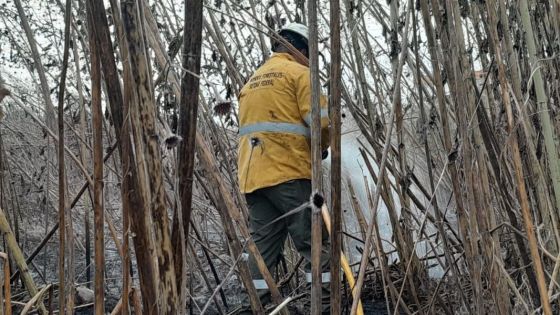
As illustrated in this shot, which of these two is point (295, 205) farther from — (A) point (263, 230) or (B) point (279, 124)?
(B) point (279, 124)

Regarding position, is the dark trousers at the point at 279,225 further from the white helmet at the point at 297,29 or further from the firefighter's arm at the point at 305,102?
the white helmet at the point at 297,29

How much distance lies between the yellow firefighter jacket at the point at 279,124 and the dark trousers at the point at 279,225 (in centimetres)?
6

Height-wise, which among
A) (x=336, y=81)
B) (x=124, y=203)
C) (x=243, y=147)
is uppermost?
(x=243, y=147)

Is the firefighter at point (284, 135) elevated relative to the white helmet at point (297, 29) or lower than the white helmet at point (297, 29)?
lower

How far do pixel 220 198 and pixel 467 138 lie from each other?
0.46m

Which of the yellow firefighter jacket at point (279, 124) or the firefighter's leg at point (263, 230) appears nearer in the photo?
the yellow firefighter jacket at point (279, 124)

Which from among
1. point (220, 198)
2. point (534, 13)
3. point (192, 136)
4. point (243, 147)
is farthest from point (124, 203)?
point (243, 147)

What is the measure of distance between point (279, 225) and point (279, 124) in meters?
0.44

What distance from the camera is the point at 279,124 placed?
245 centimetres

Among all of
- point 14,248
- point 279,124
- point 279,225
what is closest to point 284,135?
point 279,124

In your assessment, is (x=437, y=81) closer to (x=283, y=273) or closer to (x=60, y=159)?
(x=60, y=159)

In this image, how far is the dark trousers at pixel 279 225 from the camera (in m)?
2.46

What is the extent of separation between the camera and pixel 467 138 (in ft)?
3.61

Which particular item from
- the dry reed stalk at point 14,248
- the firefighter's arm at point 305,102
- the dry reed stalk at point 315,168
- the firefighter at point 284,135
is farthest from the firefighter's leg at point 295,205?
the dry reed stalk at point 315,168
